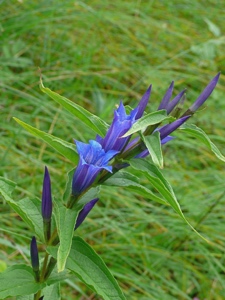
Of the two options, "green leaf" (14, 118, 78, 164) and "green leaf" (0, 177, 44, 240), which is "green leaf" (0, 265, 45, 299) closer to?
"green leaf" (0, 177, 44, 240)

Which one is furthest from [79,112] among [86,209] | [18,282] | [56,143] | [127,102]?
[127,102]

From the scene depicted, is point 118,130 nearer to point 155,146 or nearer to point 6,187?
point 155,146

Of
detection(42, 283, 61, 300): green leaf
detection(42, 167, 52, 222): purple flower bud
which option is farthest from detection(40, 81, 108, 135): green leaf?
detection(42, 283, 61, 300): green leaf

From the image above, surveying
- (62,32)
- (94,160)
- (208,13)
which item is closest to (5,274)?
(94,160)

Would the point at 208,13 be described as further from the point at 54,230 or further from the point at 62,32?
the point at 54,230

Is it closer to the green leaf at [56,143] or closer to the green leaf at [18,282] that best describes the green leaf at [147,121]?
the green leaf at [56,143]

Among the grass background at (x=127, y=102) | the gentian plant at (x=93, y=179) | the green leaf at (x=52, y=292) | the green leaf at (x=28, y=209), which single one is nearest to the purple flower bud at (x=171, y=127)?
the gentian plant at (x=93, y=179)
